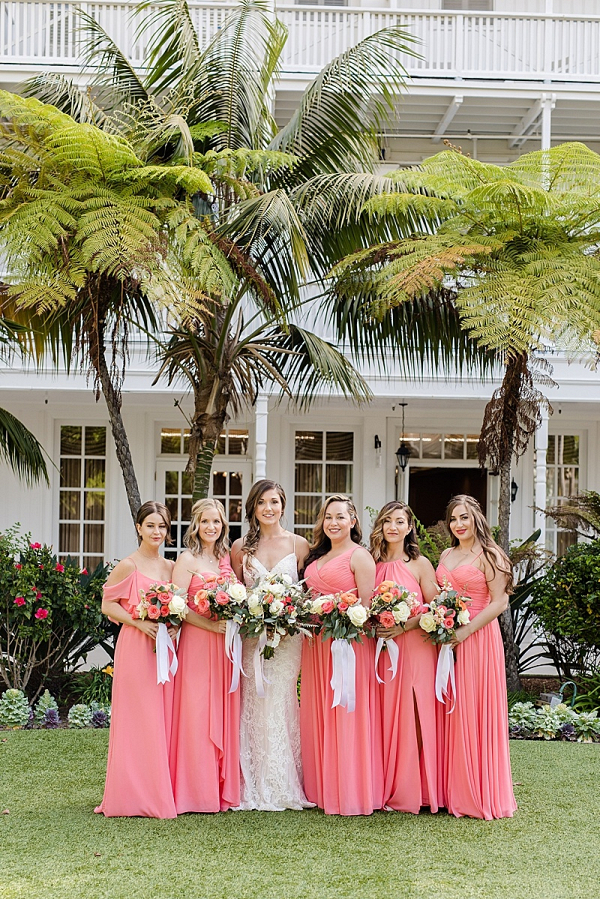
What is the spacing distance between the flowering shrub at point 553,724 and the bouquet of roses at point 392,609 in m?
3.13

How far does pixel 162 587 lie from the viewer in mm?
5273

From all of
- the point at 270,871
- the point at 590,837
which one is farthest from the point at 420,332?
the point at 270,871

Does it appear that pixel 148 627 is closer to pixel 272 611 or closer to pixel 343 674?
pixel 272 611

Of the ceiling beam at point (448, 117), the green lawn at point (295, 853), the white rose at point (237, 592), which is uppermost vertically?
the ceiling beam at point (448, 117)

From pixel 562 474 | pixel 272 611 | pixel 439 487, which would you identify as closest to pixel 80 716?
pixel 272 611

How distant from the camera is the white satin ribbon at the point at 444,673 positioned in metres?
5.41

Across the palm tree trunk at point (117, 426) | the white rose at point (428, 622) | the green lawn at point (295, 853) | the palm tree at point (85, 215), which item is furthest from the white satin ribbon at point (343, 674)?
the palm tree trunk at point (117, 426)

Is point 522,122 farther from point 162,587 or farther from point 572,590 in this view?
point 162,587

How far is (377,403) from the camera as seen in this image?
13094 mm

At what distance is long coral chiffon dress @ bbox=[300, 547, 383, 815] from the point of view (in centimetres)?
537

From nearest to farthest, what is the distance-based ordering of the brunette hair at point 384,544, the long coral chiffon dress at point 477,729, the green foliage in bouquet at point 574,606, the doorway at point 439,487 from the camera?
Result: the long coral chiffon dress at point 477,729
the brunette hair at point 384,544
the green foliage in bouquet at point 574,606
the doorway at point 439,487

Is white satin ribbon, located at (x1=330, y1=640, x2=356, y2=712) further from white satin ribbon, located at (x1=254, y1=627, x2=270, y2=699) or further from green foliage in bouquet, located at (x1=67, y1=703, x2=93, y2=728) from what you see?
green foliage in bouquet, located at (x1=67, y1=703, x2=93, y2=728)

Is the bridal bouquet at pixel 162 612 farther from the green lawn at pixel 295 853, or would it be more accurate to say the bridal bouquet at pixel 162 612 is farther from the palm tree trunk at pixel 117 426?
the palm tree trunk at pixel 117 426

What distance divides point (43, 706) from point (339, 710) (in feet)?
13.0
